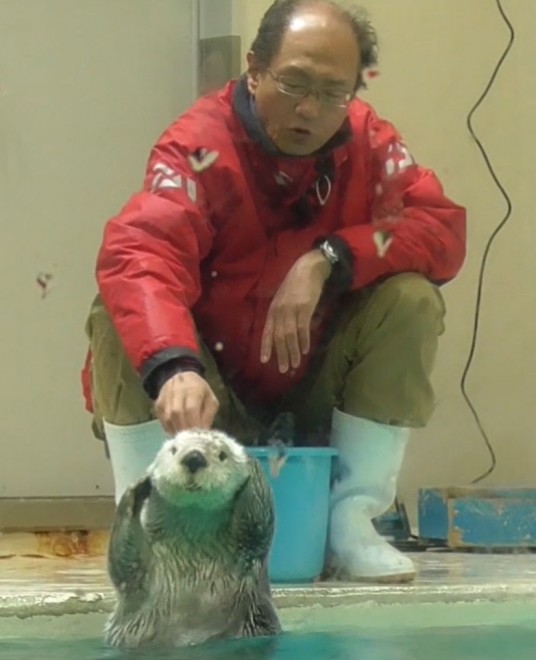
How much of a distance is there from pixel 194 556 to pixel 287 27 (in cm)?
69

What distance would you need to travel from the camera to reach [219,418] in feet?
4.94

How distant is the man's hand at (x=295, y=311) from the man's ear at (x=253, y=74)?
213 mm

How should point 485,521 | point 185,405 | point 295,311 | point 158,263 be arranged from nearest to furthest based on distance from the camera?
1. point 185,405
2. point 158,263
3. point 295,311
4. point 485,521

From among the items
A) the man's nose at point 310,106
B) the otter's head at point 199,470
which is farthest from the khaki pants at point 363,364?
the otter's head at point 199,470

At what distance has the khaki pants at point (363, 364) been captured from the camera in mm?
1437

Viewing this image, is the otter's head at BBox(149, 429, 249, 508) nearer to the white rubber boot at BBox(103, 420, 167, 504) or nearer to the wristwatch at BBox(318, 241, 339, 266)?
the white rubber boot at BBox(103, 420, 167, 504)

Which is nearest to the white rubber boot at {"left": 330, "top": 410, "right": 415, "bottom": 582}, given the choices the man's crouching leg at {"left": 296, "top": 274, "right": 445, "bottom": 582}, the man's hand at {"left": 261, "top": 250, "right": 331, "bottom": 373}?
the man's crouching leg at {"left": 296, "top": 274, "right": 445, "bottom": 582}

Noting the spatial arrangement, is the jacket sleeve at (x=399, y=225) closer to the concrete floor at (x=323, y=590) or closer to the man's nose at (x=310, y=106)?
the man's nose at (x=310, y=106)

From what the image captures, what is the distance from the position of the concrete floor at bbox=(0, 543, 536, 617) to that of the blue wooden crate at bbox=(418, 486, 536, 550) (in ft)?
0.83

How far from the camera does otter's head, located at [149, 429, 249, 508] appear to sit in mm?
959

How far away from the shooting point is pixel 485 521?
1954mm

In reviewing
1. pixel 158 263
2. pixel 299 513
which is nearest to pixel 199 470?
pixel 158 263

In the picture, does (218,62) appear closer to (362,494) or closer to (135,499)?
(362,494)

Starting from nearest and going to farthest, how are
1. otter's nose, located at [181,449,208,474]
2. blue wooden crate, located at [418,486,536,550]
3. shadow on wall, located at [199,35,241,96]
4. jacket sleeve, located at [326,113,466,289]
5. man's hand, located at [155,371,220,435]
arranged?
otter's nose, located at [181,449,208,474] → man's hand, located at [155,371,220,435] → jacket sleeve, located at [326,113,466,289] → blue wooden crate, located at [418,486,536,550] → shadow on wall, located at [199,35,241,96]
